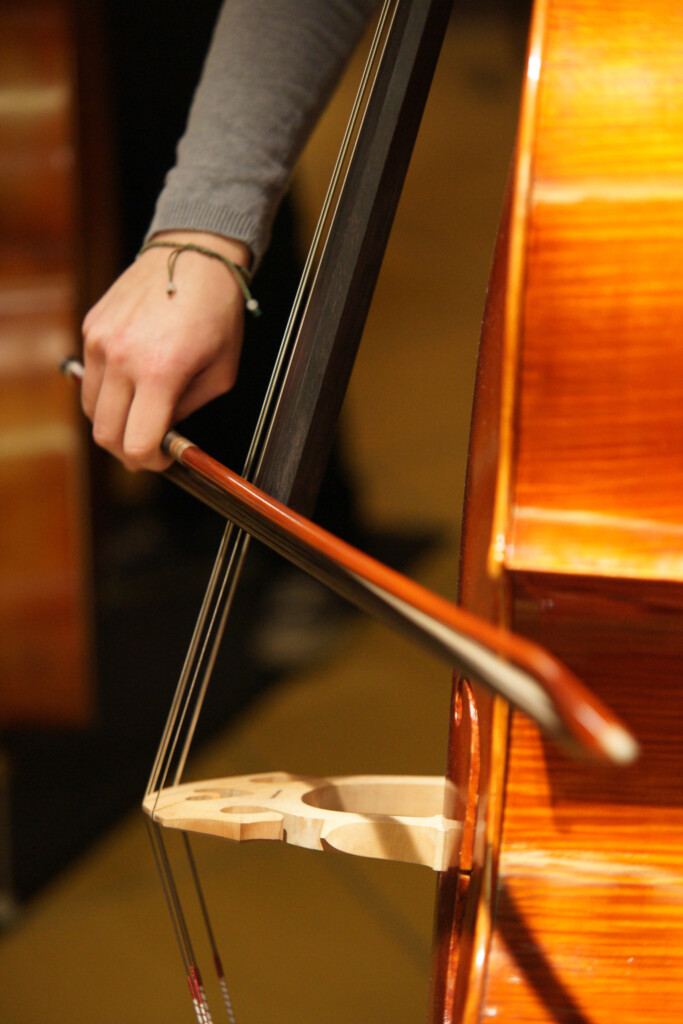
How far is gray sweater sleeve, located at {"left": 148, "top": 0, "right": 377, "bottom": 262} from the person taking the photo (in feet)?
1.73

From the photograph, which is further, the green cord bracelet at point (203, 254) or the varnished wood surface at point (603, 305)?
the green cord bracelet at point (203, 254)

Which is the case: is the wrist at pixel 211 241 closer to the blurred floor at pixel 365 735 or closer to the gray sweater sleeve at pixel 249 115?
the gray sweater sleeve at pixel 249 115

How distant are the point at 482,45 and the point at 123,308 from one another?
1914 mm

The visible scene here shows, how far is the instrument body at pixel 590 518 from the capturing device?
32 centimetres

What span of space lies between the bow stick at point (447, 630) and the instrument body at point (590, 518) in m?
0.05

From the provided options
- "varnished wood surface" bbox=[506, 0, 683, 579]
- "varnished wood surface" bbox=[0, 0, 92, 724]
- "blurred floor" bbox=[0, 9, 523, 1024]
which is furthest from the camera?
"varnished wood surface" bbox=[0, 0, 92, 724]

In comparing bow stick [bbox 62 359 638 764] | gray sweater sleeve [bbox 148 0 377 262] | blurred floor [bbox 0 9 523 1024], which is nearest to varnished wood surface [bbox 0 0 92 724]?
blurred floor [bbox 0 9 523 1024]

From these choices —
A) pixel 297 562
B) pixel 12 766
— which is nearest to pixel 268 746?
pixel 12 766

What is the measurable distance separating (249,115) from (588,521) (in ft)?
1.08

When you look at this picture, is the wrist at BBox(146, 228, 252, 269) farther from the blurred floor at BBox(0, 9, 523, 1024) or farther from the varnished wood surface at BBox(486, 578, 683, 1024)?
the blurred floor at BBox(0, 9, 523, 1024)

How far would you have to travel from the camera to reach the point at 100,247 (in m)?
1.99

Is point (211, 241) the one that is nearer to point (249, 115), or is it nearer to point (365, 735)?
point (249, 115)

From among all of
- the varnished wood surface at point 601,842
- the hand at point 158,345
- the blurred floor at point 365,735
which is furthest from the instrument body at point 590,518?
the blurred floor at point 365,735

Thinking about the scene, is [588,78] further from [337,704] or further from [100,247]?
[100,247]
